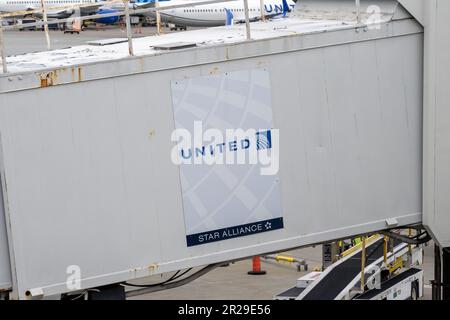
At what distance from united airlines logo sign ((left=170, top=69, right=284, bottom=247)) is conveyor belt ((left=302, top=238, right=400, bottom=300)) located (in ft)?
22.2

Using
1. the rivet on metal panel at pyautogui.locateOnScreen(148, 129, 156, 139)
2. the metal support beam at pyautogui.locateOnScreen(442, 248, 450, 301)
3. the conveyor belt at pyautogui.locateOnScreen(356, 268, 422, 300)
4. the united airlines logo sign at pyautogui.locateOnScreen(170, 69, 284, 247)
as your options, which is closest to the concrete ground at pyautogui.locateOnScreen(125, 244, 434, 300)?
the conveyor belt at pyautogui.locateOnScreen(356, 268, 422, 300)

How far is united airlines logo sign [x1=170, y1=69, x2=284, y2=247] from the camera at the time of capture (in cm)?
1184

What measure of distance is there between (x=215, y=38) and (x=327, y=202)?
9.10 ft

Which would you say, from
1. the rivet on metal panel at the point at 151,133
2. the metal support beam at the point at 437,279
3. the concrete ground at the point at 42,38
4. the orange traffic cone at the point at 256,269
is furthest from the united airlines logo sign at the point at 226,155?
the concrete ground at the point at 42,38

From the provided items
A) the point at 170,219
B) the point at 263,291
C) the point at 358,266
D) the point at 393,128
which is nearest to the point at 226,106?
the point at 170,219

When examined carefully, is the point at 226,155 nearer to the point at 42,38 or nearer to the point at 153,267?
the point at 153,267

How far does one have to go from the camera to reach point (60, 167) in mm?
11188

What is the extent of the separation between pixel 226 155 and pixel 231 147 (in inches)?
4.9

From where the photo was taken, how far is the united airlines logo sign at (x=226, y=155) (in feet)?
38.9

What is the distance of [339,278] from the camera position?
65.6ft

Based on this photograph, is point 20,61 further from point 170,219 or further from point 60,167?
point 170,219

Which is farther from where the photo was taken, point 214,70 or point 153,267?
point 214,70

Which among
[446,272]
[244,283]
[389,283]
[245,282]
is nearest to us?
[446,272]

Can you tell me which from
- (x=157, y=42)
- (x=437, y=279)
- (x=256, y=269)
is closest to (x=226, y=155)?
(x=157, y=42)
